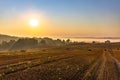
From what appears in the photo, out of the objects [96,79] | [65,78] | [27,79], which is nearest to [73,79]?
[65,78]

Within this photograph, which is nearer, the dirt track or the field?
the field

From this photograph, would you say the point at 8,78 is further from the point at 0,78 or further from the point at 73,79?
the point at 73,79

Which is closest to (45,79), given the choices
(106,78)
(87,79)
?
(87,79)

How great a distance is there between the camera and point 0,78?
1107 inches

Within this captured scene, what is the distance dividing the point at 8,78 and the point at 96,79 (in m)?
9.49

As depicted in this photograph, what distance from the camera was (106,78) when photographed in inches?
1232

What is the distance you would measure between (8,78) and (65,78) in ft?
19.8

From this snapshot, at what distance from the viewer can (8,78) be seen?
92.8ft

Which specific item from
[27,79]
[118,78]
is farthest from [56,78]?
[118,78]

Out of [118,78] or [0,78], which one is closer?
[0,78]

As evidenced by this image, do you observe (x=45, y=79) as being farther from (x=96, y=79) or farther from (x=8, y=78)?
(x=96, y=79)

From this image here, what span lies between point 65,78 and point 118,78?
6.59 m

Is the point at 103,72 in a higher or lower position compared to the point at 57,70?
lower

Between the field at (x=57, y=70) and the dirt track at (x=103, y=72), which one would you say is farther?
the dirt track at (x=103, y=72)
